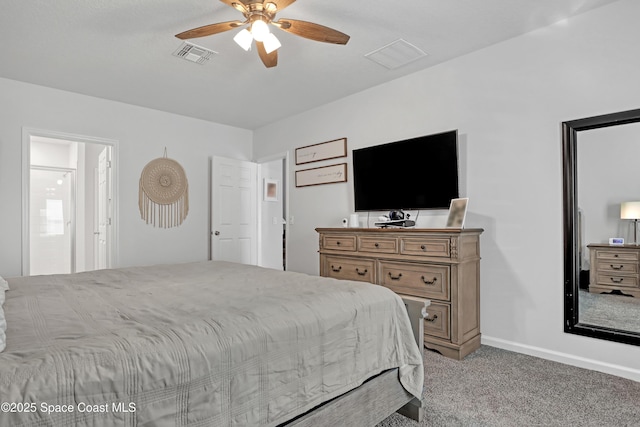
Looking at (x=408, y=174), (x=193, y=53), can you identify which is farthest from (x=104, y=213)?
(x=408, y=174)

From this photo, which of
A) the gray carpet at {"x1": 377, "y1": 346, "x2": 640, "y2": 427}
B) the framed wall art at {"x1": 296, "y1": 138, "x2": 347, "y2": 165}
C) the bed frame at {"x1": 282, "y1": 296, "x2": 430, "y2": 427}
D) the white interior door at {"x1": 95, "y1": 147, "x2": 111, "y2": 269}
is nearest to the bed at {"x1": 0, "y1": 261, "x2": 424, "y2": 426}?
the bed frame at {"x1": 282, "y1": 296, "x2": 430, "y2": 427}

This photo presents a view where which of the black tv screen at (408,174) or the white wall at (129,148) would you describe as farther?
the white wall at (129,148)

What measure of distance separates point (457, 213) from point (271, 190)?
11.3 ft

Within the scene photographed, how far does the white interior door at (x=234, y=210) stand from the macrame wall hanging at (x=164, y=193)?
16.6 inches

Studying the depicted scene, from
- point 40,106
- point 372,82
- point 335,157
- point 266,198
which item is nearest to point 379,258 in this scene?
point 335,157

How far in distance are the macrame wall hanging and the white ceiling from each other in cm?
88

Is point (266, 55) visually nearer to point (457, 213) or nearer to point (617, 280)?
point (457, 213)

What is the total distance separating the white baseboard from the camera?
2354 mm

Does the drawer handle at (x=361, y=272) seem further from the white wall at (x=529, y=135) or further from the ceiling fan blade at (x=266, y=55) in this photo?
the ceiling fan blade at (x=266, y=55)

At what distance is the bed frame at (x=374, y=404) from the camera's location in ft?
4.55

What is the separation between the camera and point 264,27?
7.06 ft

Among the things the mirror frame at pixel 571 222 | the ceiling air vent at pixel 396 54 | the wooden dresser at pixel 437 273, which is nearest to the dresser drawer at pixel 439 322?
the wooden dresser at pixel 437 273

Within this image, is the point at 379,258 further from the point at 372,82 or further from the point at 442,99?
the point at 372,82

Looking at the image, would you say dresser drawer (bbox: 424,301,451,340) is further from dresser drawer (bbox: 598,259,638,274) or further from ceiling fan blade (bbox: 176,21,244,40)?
ceiling fan blade (bbox: 176,21,244,40)
